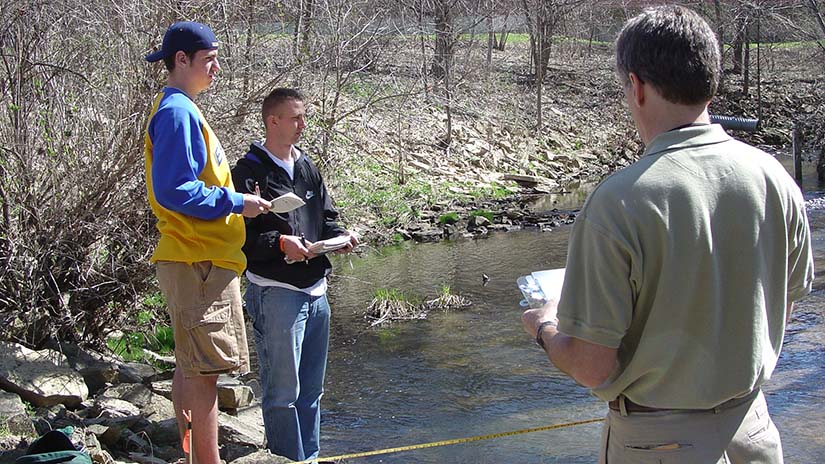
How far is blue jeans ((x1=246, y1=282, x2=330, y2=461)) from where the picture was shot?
15.1ft

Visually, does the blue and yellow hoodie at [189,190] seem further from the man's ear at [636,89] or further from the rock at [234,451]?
the man's ear at [636,89]

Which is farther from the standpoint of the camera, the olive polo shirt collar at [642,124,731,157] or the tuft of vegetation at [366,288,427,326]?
the tuft of vegetation at [366,288,427,326]

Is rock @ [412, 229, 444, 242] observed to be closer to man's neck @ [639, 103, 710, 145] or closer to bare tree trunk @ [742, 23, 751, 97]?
man's neck @ [639, 103, 710, 145]

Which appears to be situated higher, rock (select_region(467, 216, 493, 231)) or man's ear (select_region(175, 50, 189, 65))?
man's ear (select_region(175, 50, 189, 65))

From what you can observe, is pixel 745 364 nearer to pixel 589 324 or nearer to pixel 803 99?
pixel 589 324

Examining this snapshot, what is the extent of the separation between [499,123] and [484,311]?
1503 cm

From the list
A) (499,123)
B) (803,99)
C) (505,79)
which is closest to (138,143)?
(499,123)

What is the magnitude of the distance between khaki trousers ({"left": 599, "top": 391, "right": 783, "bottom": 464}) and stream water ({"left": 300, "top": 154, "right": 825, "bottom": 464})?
365 cm

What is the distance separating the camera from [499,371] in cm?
859

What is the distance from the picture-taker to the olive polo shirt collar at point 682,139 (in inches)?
88.4

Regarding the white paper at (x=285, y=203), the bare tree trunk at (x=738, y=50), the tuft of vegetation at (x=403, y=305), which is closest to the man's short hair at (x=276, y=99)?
the white paper at (x=285, y=203)

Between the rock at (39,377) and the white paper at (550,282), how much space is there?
451cm

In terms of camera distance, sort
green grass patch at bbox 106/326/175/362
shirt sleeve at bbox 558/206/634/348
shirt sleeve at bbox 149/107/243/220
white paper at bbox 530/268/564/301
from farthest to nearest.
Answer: green grass patch at bbox 106/326/175/362
shirt sleeve at bbox 149/107/243/220
white paper at bbox 530/268/564/301
shirt sleeve at bbox 558/206/634/348

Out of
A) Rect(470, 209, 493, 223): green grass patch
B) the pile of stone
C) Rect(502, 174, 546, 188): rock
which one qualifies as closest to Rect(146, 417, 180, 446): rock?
the pile of stone
